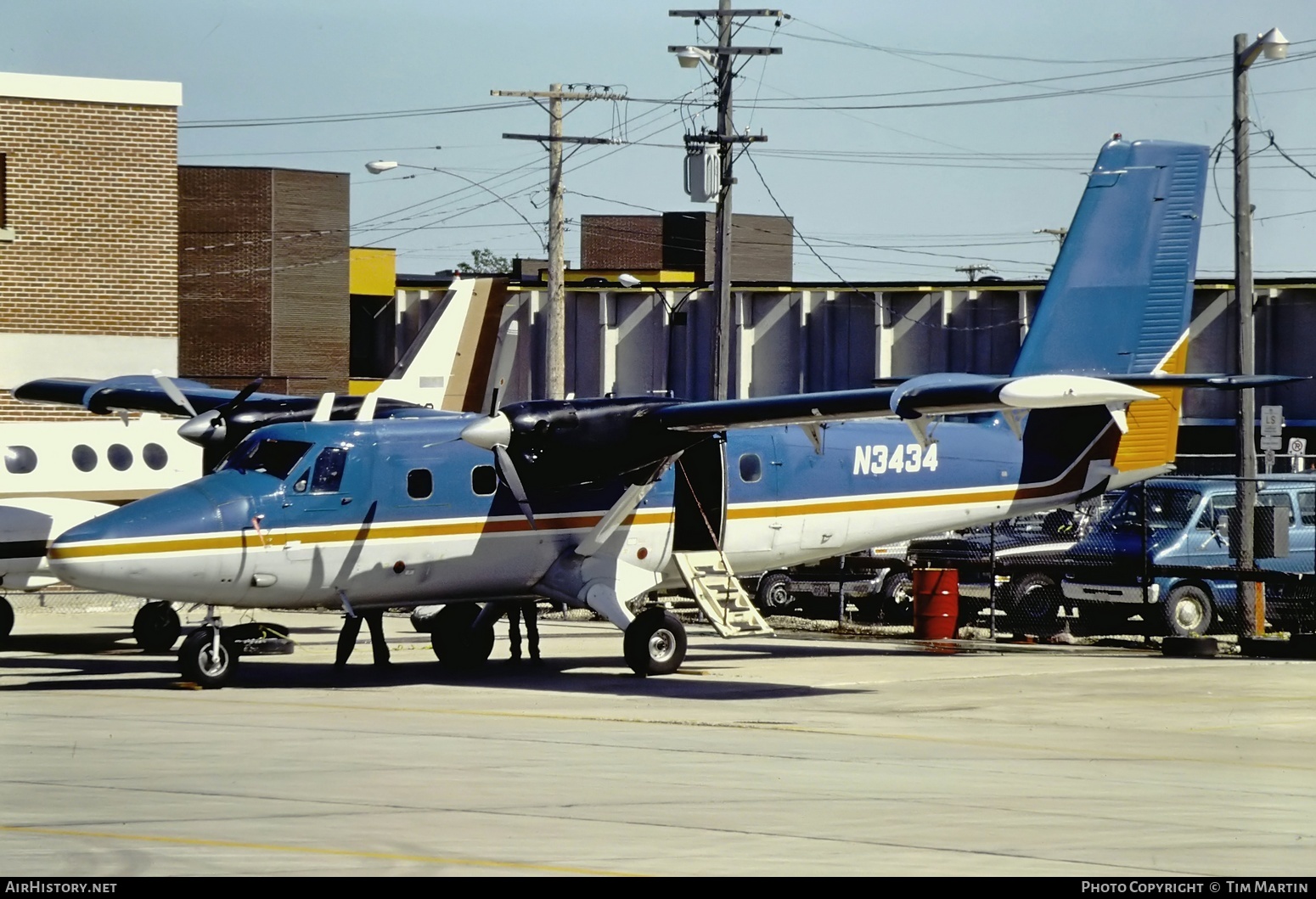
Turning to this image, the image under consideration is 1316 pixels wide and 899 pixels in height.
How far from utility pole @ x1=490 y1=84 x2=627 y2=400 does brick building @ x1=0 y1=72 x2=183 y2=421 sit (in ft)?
31.5

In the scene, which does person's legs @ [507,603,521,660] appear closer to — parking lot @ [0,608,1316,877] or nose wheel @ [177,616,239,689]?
parking lot @ [0,608,1316,877]

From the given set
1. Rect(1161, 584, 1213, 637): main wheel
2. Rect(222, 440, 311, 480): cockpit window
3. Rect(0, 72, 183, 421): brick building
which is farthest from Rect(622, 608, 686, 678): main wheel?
Rect(0, 72, 183, 421): brick building

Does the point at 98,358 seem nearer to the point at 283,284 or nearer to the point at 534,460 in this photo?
the point at 534,460

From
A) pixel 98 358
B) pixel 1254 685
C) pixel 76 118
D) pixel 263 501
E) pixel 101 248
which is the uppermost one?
pixel 76 118

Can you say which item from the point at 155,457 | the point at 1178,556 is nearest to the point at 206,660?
the point at 155,457

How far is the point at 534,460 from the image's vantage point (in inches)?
795

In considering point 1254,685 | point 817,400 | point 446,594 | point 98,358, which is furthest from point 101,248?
point 1254,685

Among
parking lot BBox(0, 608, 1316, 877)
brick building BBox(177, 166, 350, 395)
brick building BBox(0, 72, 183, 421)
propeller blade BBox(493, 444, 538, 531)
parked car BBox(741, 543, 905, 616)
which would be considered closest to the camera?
parking lot BBox(0, 608, 1316, 877)

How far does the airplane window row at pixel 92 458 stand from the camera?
2506 centimetres

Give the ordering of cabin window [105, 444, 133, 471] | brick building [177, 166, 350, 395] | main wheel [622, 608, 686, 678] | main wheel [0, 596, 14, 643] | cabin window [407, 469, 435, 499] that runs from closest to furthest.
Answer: cabin window [407, 469, 435, 499]
main wheel [622, 608, 686, 678]
main wheel [0, 596, 14, 643]
cabin window [105, 444, 133, 471]
brick building [177, 166, 350, 395]

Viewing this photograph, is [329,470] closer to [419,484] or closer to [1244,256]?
[419,484]

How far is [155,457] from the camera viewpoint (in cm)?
2736

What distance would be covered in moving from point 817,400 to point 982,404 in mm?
1977

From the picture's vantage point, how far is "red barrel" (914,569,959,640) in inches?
1033
